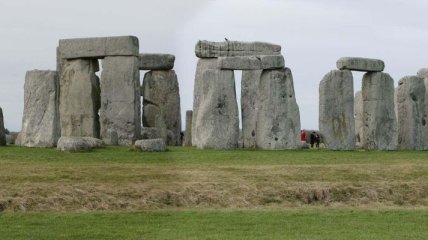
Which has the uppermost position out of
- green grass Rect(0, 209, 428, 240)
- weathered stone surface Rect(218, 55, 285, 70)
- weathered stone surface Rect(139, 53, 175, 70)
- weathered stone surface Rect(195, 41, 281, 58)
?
weathered stone surface Rect(195, 41, 281, 58)

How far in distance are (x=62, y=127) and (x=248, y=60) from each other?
693 centimetres

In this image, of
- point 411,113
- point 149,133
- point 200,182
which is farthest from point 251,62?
point 200,182

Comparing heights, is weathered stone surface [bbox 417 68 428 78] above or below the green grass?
above

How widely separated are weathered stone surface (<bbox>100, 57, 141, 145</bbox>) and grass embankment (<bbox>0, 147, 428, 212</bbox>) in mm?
5847

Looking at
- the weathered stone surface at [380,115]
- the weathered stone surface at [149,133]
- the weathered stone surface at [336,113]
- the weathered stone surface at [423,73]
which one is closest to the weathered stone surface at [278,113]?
the weathered stone surface at [336,113]

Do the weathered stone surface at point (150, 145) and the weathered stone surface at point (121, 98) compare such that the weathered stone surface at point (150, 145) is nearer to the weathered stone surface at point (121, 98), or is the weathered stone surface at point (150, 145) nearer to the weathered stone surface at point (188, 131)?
the weathered stone surface at point (121, 98)

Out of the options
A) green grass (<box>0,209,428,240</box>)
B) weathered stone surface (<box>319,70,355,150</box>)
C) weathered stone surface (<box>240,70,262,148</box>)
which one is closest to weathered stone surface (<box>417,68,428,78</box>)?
weathered stone surface (<box>319,70,355,150</box>)

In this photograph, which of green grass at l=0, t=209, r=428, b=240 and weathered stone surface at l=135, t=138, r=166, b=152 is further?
weathered stone surface at l=135, t=138, r=166, b=152

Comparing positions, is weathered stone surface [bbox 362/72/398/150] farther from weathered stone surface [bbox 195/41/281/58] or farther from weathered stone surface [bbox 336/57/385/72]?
weathered stone surface [bbox 195/41/281/58]

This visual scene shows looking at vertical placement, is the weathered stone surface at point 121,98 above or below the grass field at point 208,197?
above

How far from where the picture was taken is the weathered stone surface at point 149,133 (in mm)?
37250

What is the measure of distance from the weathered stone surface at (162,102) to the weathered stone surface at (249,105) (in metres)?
3.18

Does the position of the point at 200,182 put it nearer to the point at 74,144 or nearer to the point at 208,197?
the point at 208,197

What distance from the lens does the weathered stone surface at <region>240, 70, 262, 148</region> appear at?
35469 millimetres
